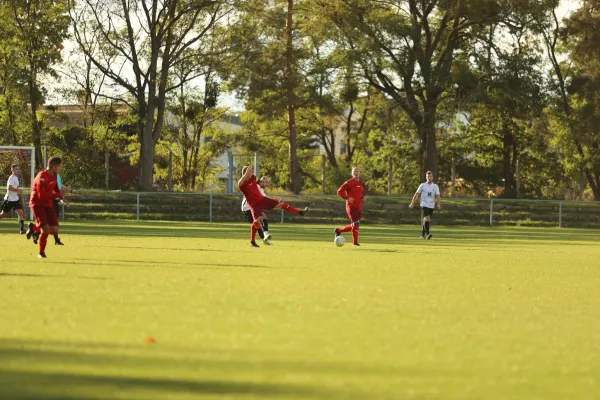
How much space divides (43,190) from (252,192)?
22.4ft

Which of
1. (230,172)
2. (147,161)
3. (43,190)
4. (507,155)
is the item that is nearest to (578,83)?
(507,155)

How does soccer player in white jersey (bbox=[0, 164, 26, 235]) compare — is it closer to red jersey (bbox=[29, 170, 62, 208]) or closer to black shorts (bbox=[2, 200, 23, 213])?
black shorts (bbox=[2, 200, 23, 213])

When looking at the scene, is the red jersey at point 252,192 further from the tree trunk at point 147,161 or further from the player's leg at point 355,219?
the tree trunk at point 147,161

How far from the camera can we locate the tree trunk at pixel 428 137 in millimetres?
52562

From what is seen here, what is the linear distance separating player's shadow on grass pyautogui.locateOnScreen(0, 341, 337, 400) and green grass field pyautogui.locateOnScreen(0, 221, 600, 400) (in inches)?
0.6

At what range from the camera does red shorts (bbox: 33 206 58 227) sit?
62.8ft

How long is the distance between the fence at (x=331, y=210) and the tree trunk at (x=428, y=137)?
4.18 m

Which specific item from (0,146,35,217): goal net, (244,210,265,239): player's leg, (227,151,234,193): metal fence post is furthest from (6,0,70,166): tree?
(244,210,265,239): player's leg

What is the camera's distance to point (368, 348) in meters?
8.83

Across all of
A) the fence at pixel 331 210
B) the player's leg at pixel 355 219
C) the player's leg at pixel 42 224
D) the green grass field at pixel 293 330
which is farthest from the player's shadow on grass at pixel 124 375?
the fence at pixel 331 210

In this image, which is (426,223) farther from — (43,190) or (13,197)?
(43,190)

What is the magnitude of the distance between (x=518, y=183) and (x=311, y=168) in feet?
74.2

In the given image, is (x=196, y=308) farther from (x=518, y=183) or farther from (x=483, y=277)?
(x=518, y=183)

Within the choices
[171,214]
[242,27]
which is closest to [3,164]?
[171,214]
